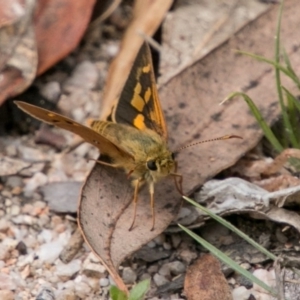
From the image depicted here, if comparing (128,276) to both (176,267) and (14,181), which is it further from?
(14,181)

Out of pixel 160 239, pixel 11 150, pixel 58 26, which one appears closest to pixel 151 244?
pixel 160 239

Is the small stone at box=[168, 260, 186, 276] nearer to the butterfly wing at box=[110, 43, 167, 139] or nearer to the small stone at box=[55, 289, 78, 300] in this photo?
the small stone at box=[55, 289, 78, 300]

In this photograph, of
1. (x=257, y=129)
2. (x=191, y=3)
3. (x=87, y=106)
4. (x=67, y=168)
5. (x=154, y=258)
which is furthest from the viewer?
(x=191, y=3)

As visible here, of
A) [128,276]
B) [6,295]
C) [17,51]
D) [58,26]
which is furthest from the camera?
[58,26]

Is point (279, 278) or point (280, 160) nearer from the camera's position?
point (279, 278)

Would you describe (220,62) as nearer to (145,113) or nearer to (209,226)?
(145,113)

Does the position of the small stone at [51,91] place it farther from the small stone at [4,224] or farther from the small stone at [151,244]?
the small stone at [151,244]

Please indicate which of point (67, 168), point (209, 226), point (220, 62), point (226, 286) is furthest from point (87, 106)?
point (226, 286)
